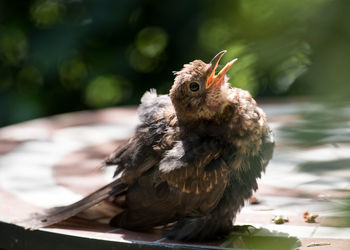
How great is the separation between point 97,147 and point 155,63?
5.27 feet

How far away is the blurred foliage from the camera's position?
0.65 m

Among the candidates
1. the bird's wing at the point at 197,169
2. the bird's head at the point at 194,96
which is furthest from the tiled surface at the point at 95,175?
the bird's head at the point at 194,96

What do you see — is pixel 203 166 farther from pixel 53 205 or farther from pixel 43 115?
pixel 43 115

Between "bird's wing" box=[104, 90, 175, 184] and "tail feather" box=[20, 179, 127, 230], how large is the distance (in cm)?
8

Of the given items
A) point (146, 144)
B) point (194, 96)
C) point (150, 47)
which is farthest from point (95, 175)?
point (150, 47)

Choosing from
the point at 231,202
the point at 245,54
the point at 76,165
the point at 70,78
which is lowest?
the point at 245,54

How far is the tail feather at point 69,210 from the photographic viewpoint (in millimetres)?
→ 2590

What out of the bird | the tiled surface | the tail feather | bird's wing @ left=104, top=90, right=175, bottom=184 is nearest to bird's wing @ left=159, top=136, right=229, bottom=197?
the bird

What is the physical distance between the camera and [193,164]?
2424 millimetres

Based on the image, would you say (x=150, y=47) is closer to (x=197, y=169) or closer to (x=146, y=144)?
(x=146, y=144)

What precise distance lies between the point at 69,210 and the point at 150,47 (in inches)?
120

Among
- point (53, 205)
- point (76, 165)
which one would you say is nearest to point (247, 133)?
point (53, 205)

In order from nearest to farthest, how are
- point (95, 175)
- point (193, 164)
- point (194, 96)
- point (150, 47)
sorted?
point (193, 164) < point (194, 96) < point (95, 175) < point (150, 47)

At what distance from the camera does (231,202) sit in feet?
8.26
